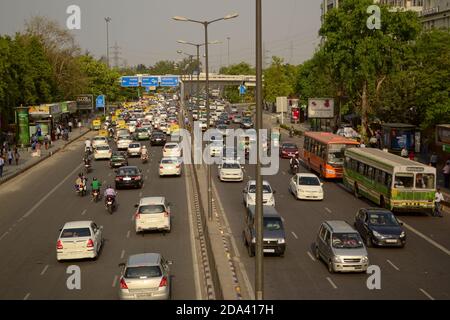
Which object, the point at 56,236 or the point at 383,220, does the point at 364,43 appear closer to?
the point at 383,220

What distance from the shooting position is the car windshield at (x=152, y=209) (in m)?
27.5

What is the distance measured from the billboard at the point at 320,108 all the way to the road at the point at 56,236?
31.7 m

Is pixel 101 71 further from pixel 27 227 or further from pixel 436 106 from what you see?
pixel 27 227

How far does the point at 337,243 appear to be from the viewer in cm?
2192

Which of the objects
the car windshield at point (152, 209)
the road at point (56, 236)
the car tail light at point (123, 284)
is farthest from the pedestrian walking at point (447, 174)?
the car tail light at point (123, 284)

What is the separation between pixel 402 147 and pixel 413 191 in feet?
72.7

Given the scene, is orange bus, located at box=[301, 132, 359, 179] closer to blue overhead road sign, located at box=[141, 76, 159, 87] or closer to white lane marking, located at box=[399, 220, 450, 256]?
white lane marking, located at box=[399, 220, 450, 256]

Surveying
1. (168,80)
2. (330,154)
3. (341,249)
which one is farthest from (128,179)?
(168,80)

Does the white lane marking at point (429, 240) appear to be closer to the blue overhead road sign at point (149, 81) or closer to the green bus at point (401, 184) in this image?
the green bus at point (401, 184)

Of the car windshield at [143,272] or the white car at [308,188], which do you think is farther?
the white car at [308,188]

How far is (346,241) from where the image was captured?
2198 centimetres

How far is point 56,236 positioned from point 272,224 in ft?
31.0

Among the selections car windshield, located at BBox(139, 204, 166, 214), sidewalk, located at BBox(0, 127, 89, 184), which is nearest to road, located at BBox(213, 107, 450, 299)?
car windshield, located at BBox(139, 204, 166, 214)
